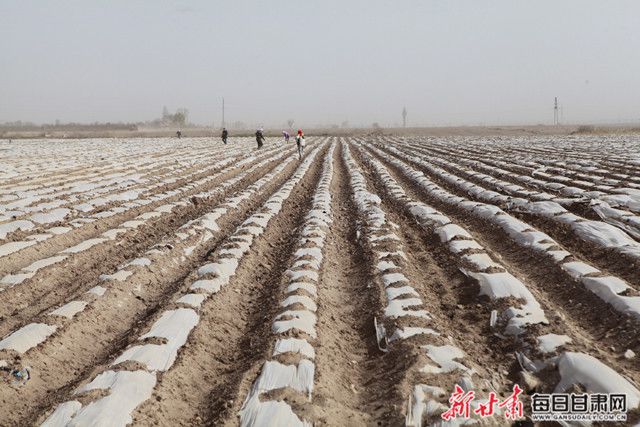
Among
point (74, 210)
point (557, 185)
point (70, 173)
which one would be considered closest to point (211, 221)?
point (74, 210)

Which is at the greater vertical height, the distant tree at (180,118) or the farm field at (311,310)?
the distant tree at (180,118)

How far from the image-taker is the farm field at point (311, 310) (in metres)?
3.17

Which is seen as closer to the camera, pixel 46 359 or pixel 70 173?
pixel 46 359

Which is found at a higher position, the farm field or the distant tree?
the distant tree

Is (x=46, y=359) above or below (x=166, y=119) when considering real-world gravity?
below

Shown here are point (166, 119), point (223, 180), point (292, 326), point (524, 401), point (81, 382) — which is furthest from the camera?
point (166, 119)

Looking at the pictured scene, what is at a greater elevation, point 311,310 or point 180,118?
point 180,118

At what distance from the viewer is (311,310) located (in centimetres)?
457

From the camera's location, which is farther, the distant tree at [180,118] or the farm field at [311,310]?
the distant tree at [180,118]

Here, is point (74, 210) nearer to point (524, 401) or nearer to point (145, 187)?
point (145, 187)

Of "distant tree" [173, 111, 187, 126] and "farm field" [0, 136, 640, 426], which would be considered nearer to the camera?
"farm field" [0, 136, 640, 426]

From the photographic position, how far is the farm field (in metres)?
3.17

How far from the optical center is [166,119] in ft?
424

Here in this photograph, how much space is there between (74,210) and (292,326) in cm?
695
